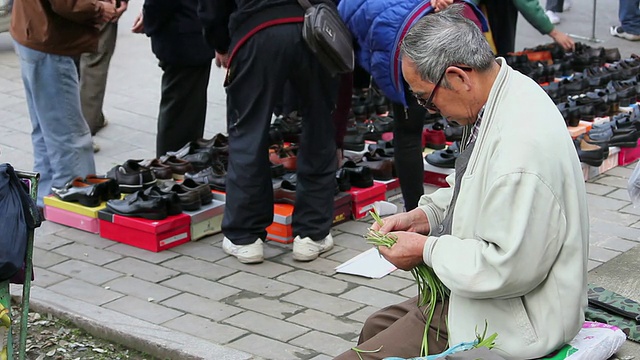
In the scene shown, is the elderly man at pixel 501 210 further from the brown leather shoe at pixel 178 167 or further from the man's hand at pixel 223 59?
the brown leather shoe at pixel 178 167

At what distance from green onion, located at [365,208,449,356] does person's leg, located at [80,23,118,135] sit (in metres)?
4.76

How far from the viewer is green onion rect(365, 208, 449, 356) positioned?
9.80 ft

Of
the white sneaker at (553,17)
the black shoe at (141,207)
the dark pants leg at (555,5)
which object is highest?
the black shoe at (141,207)

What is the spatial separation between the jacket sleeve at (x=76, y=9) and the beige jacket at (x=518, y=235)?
329 cm

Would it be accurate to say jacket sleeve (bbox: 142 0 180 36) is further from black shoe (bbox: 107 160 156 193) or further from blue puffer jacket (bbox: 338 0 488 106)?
blue puffer jacket (bbox: 338 0 488 106)

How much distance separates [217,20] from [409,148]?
1206 millimetres

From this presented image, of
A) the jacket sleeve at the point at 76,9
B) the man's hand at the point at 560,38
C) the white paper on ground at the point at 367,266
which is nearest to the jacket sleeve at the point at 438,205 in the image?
the white paper on ground at the point at 367,266

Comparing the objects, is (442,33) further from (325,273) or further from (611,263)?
(325,273)

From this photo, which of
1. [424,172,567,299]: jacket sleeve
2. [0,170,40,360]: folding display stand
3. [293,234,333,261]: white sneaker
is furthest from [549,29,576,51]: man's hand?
[424,172,567,299]: jacket sleeve

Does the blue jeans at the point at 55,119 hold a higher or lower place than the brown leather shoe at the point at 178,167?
higher

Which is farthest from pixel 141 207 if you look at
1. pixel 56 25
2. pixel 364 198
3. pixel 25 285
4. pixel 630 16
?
pixel 630 16

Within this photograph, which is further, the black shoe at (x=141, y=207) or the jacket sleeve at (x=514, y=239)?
the black shoe at (x=141, y=207)

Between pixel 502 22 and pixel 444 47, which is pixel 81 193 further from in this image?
pixel 502 22

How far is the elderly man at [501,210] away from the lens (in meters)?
2.67
